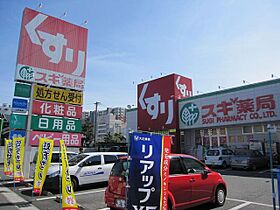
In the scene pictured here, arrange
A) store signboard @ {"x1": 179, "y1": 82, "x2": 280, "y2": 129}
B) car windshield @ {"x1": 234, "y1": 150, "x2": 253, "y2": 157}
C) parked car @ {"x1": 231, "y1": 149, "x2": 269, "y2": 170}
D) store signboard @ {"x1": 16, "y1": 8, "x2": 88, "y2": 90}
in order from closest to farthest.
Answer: store signboard @ {"x1": 16, "y1": 8, "x2": 88, "y2": 90} → parked car @ {"x1": 231, "y1": 149, "x2": 269, "y2": 170} → car windshield @ {"x1": 234, "y1": 150, "x2": 253, "y2": 157} → store signboard @ {"x1": 179, "y1": 82, "x2": 280, "y2": 129}

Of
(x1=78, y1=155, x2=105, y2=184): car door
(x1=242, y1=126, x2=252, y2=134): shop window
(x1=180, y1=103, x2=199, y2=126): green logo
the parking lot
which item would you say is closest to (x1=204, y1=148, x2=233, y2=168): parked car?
(x1=242, y1=126, x2=252, y2=134): shop window

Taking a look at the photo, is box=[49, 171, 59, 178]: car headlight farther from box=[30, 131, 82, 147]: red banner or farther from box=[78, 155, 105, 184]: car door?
box=[30, 131, 82, 147]: red banner

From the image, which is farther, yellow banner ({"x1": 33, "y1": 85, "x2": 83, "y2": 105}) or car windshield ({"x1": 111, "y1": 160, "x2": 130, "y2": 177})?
yellow banner ({"x1": 33, "y1": 85, "x2": 83, "y2": 105})

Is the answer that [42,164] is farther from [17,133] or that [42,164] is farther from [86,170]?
[17,133]

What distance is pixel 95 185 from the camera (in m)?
11.1

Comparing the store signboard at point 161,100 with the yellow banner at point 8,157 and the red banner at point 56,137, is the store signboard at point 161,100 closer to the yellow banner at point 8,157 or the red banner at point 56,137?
the red banner at point 56,137

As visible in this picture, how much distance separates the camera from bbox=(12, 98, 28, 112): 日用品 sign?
12.8 meters

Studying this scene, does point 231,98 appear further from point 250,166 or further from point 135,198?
point 135,198

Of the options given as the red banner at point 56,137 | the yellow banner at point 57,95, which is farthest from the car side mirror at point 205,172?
the yellow banner at point 57,95

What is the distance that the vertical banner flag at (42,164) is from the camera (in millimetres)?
8000

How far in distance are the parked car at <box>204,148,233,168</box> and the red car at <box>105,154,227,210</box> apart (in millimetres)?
11994

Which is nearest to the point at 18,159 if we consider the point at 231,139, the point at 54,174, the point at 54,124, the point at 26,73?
the point at 54,174

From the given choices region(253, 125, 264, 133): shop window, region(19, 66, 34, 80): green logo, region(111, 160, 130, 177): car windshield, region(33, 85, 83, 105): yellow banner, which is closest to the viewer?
region(111, 160, 130, 177): car windshield

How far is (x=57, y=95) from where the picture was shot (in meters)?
14.1
